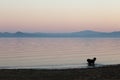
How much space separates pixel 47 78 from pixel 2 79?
10.7ft

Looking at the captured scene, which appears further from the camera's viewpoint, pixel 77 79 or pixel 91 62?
pixel 91 62

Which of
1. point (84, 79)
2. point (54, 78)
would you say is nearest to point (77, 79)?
point (84, 79)

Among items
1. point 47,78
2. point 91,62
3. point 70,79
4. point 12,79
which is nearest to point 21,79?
point 12,79

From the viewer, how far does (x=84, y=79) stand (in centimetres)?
2044

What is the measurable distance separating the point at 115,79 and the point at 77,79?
2.65 m

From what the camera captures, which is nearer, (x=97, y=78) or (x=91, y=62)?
(x=97, y=78)

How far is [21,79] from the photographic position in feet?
68.5

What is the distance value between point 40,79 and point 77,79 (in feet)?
8.74

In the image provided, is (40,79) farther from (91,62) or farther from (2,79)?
(91,62)

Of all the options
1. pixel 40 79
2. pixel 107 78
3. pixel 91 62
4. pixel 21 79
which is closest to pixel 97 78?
pixel 107 78

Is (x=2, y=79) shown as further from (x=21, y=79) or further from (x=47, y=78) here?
(x=47, y=78)

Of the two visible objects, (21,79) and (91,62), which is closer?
(21,79)

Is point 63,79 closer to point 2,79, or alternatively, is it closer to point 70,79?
point 70,79

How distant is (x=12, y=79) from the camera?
68.3ft
